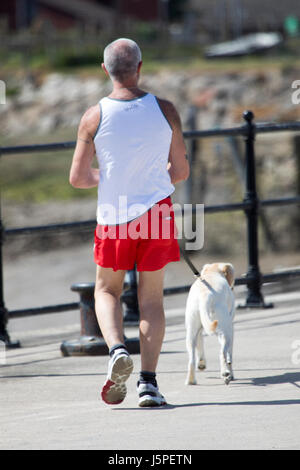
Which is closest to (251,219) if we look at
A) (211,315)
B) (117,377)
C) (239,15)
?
(211,315)

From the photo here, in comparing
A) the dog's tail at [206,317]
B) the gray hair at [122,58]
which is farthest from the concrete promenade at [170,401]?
the gray hair at [122,58]

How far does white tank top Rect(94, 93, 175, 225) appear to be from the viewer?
457 centimetres

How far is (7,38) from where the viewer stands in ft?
143

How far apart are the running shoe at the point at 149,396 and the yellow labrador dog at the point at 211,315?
40 centimetres

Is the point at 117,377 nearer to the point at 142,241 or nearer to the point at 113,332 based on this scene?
the point at 113,332

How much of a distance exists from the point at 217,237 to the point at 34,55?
1097 inches

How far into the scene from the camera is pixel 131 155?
4.58m

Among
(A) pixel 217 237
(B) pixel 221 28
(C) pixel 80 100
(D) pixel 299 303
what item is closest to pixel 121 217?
(D) pixel 299 303

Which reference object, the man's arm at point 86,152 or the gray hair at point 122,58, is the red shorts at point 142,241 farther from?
the gray hair at point 122,58

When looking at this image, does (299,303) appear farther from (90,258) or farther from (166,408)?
(90,258)

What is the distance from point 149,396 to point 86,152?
3.73 ft

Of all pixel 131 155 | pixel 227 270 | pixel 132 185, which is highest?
pixel 131 155

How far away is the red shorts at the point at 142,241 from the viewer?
4625mm
